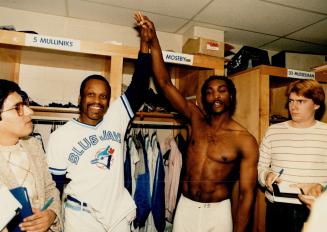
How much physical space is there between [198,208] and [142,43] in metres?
1.34

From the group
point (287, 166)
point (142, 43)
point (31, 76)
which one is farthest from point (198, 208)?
point (31, 76)

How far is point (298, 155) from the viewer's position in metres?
1.99

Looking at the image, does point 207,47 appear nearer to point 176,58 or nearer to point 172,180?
point 176,58

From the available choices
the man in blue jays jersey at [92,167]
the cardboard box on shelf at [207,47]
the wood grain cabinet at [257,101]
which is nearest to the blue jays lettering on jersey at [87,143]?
the man in blue jays jersey at [92,167]

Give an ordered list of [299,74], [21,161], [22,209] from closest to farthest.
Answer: [22,209] < [21,161] < [299,74]

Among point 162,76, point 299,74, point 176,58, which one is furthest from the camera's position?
point 299,74

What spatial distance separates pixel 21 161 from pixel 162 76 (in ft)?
3.84

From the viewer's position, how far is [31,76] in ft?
8.76

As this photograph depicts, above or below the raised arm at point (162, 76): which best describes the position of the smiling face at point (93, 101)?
below

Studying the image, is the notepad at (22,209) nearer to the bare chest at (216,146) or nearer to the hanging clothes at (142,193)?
the hanging clothes at (142,193)

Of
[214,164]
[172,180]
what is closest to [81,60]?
[172,180]

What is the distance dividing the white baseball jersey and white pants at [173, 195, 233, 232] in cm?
52

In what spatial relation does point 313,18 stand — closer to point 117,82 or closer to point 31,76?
point 117,82

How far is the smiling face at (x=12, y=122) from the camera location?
1390 millimetres
